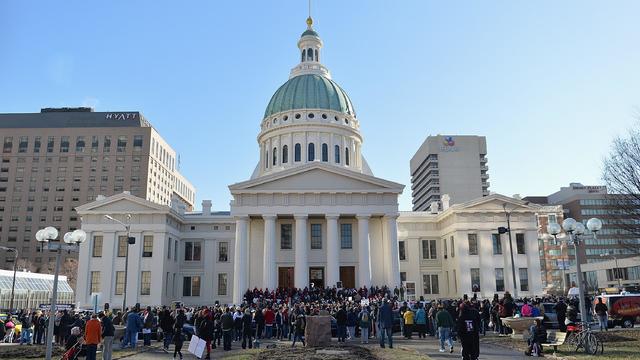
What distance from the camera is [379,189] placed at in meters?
50.5

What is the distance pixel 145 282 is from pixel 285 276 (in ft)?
47.1

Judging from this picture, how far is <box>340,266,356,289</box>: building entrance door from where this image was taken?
53031mm

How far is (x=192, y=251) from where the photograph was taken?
60125mm

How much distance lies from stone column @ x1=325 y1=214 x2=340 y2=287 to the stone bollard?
27323 mm

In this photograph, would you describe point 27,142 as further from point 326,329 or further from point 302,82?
point 326,329

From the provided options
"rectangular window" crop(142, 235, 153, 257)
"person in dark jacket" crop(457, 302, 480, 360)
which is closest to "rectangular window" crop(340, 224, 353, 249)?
"rectangular window" crop(142, 235, 153, 257)

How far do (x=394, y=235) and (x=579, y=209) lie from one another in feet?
286

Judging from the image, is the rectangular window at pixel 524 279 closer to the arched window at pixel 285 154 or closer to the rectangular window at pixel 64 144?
the arched window at pixel 285 154

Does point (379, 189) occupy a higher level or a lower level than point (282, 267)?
higher

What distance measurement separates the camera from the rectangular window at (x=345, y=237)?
53.8m

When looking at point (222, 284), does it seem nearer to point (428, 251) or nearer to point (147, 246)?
point (147, 246)

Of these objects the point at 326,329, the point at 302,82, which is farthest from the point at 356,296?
the point at 302,82

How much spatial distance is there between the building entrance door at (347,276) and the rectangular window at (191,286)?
56.2 ft

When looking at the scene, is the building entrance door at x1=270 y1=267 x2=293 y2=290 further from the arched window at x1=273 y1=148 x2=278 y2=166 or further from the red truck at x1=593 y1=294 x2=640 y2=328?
the red truck at x1=593 y1=294 x2=640 y2=328
